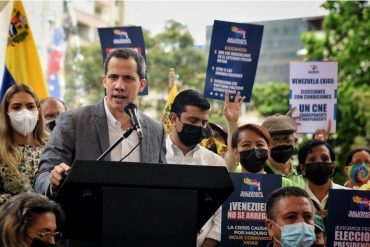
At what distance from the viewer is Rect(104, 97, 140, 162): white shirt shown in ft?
17.1

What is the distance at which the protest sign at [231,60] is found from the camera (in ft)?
25.9

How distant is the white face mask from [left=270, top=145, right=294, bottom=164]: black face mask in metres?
1.95

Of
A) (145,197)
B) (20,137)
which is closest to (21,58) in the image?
(20,137)

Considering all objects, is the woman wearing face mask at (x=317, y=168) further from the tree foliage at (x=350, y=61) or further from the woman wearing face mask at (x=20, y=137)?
the tree foliage at (x=350, y=61)

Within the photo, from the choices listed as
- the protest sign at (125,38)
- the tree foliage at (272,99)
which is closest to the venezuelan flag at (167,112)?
the protest sign at (125,38)

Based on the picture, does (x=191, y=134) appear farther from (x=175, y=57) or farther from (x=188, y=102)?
(x=175, y=57)

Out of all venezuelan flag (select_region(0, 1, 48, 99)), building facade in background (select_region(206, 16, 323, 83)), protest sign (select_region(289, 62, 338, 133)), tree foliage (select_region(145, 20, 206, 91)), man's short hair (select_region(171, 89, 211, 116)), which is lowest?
man's short hair (select_region(171, 89, 211, 116))

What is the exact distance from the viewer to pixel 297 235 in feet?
16.7

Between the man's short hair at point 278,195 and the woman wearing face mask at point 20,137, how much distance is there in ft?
5.85

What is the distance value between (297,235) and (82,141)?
137 centimetres

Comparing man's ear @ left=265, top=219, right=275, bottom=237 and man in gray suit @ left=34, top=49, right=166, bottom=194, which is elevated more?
man in gray suit @ left=34, top=49, right=166, bottom=194

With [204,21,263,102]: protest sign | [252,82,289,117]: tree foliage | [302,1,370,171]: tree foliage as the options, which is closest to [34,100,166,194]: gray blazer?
[204,21,263,102]: protest sign

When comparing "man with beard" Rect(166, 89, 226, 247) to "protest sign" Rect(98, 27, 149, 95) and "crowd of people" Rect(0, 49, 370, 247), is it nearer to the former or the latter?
"crowd of people" Rect(0, 49, 370, 247)

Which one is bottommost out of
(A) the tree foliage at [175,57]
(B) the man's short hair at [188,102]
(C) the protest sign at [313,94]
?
(B) the man's short hair at [188,102]
